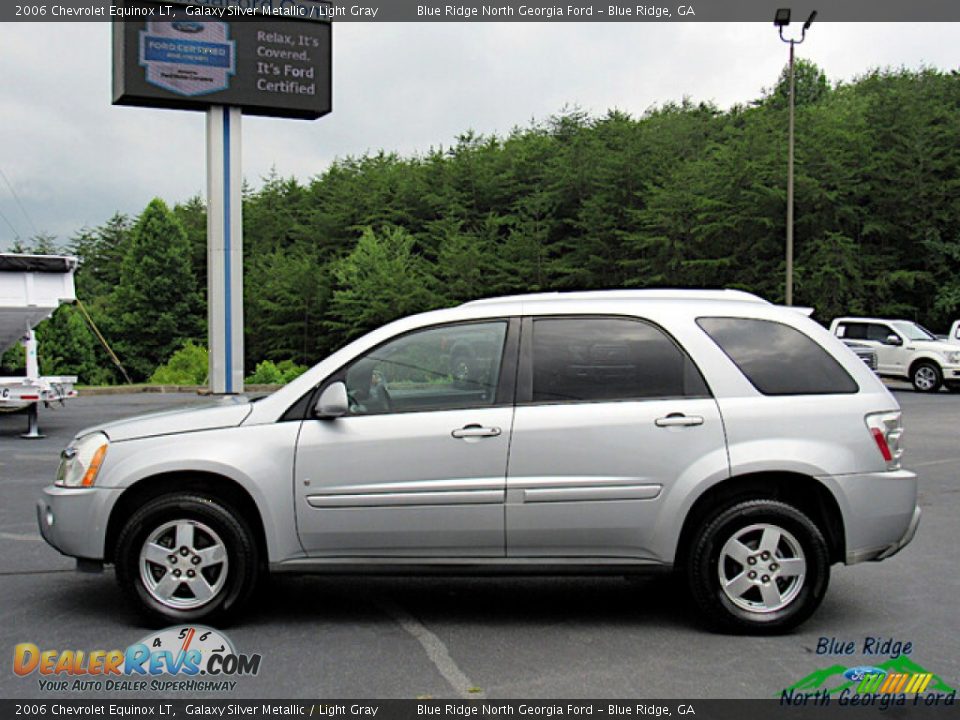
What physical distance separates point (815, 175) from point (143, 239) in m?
34.0

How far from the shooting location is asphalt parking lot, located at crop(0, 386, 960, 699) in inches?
180

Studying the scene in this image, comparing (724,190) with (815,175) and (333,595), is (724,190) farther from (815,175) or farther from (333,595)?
(333,595)

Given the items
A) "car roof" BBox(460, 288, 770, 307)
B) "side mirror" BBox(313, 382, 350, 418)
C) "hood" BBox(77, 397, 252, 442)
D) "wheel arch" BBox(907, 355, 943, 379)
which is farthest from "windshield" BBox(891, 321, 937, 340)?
"hood" BBox(77, 397, 252, 442)

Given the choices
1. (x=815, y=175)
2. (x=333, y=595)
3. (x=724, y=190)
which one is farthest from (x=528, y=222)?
(x=333, y=595)

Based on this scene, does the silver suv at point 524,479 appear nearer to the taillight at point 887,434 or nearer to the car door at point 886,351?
the taillight at point 887,434

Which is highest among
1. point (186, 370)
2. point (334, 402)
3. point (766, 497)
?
point (334, 402)

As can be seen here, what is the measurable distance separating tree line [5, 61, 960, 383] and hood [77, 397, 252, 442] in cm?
3475

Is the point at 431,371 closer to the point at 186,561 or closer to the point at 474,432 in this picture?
the point at 474,432

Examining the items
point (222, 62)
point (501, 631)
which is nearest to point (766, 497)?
point (501, 631)

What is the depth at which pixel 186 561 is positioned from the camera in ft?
17.6

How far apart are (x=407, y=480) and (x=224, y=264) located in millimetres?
18285

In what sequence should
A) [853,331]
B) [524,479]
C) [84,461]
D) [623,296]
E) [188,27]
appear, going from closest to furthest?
[524,479] < [84,461] < [623,296] < [188,27] < [853,331]

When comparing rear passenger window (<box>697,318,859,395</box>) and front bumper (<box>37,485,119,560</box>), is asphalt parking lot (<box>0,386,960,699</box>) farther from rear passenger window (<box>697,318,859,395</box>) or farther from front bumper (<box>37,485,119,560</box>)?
rear passenger window (<box>697,318,859,395</box>)

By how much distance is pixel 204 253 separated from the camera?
62.0m
